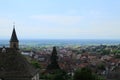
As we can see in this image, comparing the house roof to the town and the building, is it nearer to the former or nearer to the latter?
the building

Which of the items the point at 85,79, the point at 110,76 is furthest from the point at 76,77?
the point at 110,76

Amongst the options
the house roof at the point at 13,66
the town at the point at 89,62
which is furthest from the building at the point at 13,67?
the town at the point at 89,62

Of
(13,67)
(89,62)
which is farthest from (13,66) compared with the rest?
(89,62)

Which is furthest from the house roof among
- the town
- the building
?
the town

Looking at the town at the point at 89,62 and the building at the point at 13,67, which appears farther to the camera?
the town at the point at 89,62

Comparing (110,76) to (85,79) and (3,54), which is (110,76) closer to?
(85,79)

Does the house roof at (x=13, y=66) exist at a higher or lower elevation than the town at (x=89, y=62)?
higher

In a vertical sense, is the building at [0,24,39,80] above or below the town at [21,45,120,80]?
above

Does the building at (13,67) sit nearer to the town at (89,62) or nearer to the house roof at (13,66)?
the house roof at (13,66)
